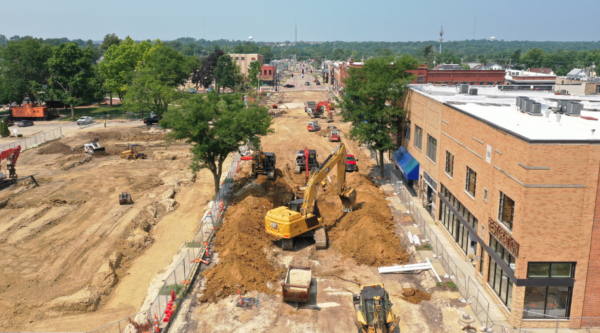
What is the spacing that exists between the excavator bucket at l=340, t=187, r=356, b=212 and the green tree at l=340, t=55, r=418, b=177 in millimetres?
12064

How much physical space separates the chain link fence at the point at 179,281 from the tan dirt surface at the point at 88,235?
1.17 m

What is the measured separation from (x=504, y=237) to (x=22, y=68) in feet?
332

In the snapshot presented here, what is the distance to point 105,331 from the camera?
24.0m

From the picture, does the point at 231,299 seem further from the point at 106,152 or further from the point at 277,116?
the point at 277,116

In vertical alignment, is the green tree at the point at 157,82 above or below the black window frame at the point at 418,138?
above

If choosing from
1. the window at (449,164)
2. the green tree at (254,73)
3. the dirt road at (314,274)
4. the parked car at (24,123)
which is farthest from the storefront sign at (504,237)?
the green tree at (254,73)

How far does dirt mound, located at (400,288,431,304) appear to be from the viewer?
26.3m

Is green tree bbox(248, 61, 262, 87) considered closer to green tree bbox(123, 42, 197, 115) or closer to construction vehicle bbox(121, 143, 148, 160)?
green tree bbox(123, 42, 197, 115)

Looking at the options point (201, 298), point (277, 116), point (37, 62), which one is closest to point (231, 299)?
point (201, 298)

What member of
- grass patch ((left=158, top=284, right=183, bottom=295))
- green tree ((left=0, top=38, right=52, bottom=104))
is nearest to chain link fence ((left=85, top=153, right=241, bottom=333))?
grass patch ((left=158, top=284, right=183, bottom=295))

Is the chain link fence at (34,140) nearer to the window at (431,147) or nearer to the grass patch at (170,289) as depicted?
the grass patch at (170,289)

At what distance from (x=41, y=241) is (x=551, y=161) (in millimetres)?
35016

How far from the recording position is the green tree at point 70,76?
94.1 metres

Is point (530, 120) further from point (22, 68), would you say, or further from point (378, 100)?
point (22, 68)
